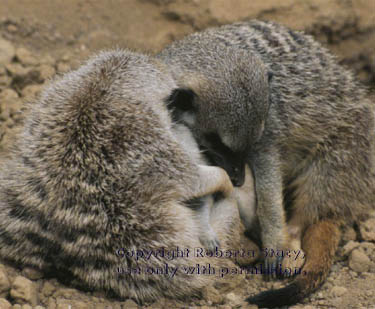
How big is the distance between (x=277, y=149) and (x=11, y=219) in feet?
4.84

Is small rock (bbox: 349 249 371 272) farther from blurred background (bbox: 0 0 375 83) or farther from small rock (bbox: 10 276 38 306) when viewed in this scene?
blurred background (bbox: 0 0 375 83)

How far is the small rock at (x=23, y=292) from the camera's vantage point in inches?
92.1

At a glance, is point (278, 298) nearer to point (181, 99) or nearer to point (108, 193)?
point (108, 193)

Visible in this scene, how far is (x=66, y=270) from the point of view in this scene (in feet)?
8.15

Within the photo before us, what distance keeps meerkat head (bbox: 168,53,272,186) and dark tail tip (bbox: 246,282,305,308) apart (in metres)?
0.57

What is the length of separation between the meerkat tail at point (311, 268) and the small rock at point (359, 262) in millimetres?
104

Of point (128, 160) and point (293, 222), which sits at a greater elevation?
point (128, 160)

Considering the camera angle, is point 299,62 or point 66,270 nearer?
point 66,270

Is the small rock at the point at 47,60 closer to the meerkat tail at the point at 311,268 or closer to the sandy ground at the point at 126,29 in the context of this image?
the sandy ground at the point at 126,29

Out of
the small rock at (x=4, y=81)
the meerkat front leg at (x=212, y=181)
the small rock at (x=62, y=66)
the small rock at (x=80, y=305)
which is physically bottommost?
the small rock at (x=80, y=305)

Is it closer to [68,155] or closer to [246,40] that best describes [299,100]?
[246,40]

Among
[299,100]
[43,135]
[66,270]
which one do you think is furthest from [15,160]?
[299,100]

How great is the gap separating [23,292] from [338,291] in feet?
4.85

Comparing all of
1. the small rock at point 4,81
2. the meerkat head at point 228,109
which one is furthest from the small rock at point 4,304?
the small rock at point 4,81
